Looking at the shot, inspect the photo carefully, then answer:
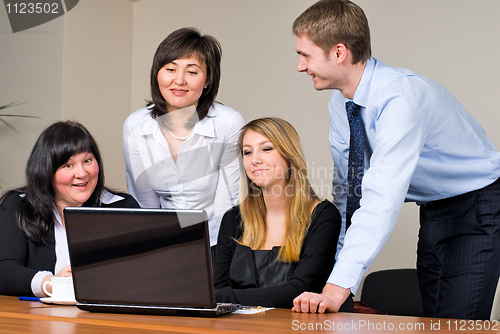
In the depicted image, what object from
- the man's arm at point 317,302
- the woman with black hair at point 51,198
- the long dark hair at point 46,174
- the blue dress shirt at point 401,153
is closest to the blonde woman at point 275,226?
the blue dress shirt at point 401,153

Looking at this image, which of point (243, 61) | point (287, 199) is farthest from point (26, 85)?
point (287, 199)

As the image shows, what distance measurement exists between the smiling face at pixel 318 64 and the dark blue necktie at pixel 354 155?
12 centimetres

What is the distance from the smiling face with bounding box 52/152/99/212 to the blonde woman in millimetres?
524

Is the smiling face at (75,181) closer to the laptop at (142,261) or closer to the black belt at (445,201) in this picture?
the laptop at (142,261)

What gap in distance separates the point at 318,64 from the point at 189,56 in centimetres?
72

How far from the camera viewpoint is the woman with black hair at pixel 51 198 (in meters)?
1.80

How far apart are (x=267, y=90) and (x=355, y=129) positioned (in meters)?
2.23

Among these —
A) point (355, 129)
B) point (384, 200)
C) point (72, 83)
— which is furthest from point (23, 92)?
point (384, 200)

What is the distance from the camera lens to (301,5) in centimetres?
382

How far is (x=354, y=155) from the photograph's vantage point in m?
1.75

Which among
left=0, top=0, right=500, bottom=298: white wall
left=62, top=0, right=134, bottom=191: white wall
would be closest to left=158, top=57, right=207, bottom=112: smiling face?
left=0, top=0, right=500, bottom=298: white wall

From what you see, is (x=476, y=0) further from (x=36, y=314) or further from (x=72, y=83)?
(x=36, y=314)

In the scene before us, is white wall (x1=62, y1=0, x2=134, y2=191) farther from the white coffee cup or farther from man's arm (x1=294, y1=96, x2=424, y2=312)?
man's arm (x1=294, y1=96, x2=424, y2=312)

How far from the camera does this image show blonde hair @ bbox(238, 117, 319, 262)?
1.82m
